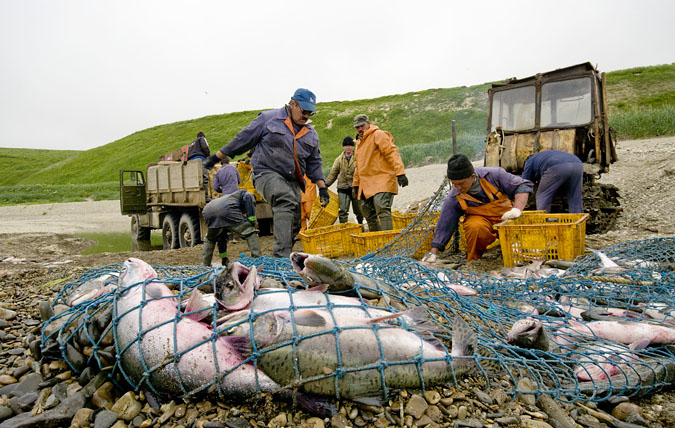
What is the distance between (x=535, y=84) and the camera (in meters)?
7.30

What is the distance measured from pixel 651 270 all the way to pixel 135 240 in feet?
42.5

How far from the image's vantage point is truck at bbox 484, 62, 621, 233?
6836 millimetres

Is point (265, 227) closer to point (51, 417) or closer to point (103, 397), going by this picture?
point (103, 397)

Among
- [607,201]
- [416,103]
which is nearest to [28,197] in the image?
[607,201]

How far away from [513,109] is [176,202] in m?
7.78

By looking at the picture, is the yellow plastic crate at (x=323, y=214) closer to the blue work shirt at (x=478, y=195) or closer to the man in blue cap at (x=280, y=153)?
the man in blue cap at (x=280, y=153)

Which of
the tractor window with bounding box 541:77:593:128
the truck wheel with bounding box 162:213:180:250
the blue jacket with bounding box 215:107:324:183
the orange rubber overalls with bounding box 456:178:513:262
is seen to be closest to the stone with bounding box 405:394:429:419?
the orange rubber overalls with bounding box 456:178:513:262

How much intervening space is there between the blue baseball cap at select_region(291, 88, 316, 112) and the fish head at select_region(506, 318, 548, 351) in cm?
373

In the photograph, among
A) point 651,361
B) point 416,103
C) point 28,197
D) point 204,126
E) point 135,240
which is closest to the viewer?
point 651,361

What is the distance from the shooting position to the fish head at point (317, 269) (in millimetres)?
2165

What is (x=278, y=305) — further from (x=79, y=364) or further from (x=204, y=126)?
(x=204, y=126)

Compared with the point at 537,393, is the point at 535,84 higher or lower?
higher

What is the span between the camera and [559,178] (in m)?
5.84

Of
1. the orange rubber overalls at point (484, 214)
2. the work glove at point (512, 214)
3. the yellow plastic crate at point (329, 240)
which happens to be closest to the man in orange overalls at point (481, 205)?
the orange rubber overalls at point (484, 214)
